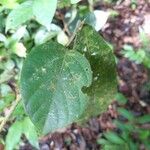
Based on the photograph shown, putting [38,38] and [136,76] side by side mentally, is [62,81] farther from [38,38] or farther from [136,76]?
[136,76]

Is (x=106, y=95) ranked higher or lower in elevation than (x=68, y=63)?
lower

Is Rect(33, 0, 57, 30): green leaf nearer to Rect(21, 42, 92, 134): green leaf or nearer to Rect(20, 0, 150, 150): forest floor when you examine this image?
Rect(21, 42, 92, 134): green leaf

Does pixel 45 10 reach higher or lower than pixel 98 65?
higher

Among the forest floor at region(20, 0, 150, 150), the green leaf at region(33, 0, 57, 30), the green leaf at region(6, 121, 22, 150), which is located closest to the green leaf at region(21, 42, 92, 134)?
the green leaf at region(33, 0, 57, 30)

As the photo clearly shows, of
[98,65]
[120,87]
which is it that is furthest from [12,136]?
[120,87]

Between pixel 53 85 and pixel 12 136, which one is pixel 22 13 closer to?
pixel 53 85

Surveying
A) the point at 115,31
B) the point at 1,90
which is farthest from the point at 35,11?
the point at 115,31
